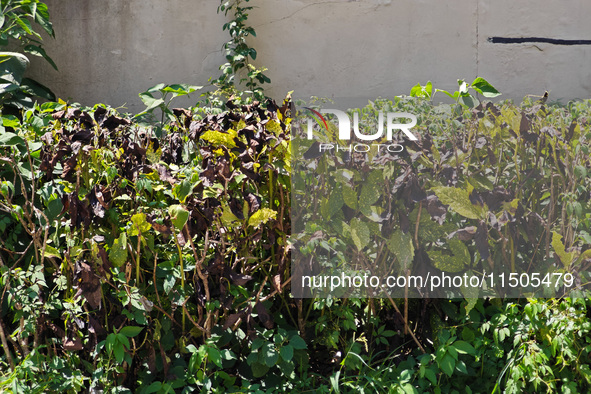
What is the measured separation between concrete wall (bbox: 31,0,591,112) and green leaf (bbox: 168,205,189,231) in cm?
318

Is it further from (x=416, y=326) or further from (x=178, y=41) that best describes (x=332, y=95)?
(x=416, y=326)

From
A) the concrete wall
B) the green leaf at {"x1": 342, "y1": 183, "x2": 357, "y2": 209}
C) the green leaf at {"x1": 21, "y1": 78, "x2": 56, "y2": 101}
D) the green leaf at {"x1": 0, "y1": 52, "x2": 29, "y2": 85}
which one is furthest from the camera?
the concrete wall

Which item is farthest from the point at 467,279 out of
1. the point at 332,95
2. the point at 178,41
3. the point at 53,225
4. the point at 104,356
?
the point at 178,41

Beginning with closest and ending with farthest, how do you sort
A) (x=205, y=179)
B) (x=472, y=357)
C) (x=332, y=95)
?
(x=205, y=179) → (x=472, y=357) → (x=332, y=95)

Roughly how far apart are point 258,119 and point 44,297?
3.65 feet

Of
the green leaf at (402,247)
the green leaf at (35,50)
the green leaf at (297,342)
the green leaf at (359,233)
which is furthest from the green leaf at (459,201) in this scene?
the green leaf at (35,50)

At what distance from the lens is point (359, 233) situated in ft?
7.52

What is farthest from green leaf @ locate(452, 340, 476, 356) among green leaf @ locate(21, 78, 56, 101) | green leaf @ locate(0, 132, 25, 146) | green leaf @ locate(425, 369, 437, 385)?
green leaf @ locate(21, 78, 56, 101)

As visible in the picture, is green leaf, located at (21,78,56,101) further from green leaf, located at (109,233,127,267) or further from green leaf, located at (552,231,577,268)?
green leaf, located at (552,231,577,268)

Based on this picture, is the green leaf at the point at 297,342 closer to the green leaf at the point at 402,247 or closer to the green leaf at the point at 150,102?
the green leaf at the point at 402,247

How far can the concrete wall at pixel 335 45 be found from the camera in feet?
16.7

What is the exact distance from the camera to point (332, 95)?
5.11m

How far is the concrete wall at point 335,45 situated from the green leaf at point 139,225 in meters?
3.13

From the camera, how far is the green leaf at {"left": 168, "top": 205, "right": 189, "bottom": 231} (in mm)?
2084
